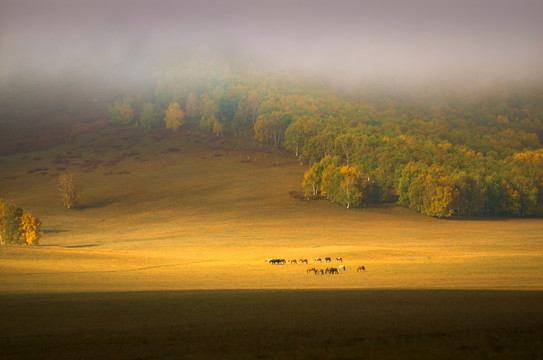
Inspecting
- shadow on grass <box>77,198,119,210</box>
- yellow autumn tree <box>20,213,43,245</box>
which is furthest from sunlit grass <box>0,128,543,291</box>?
yellow autumn tree <box>20,213,43,245</box>

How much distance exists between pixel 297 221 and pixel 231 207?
18.8 m

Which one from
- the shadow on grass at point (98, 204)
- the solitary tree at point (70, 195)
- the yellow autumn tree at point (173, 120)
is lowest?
the shadow on grass at point (98, 204)

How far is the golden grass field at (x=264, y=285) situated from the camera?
57.1 ft

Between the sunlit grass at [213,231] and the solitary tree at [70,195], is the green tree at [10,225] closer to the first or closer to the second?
the sunlit grass at [213,231]

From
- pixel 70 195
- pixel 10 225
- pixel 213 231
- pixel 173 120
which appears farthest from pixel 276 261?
pixel 173 120

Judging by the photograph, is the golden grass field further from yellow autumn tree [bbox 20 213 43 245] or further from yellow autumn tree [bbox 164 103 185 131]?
yellow autumn tree [bbox 164 103 185 131]

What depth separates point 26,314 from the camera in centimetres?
2386

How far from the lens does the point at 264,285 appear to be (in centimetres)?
3522

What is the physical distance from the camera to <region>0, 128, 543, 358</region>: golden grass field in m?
17.4

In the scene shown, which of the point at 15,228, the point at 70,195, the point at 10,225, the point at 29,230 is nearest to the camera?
the point at 10,225

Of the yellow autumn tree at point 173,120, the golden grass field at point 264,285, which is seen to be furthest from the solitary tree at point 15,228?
the yellow autumn tree at point 173,120

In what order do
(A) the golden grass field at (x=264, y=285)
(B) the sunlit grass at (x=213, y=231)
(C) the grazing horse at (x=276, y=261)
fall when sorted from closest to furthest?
1. (A) the golden grass field at (x=264, y=285)
2. (B) the sunlit grass at (x=213, y=231)
3. (C) the grazing horse at (x=276, y=261)

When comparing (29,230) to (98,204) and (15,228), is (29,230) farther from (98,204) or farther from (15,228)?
(98,204)

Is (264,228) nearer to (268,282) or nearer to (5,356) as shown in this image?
(268,282)
